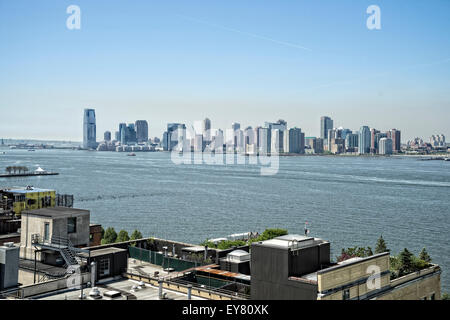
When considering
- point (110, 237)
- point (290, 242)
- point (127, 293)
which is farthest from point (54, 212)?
point (110, 237)

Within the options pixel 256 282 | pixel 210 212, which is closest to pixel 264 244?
pixel 256 282

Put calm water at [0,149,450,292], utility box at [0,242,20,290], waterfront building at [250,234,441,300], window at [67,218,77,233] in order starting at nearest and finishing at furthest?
1. waterfront building at [250,234,441,300]
2. utility box at [0,242,20,290]
3. window at [67,218,77,233]
4. calm water at [0,149,450,292]

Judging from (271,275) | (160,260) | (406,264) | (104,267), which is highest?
(271,275)

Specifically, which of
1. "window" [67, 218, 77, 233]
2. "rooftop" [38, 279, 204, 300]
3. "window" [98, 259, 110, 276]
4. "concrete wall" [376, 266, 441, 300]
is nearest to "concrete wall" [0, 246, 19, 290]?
"rooftop" [38, 279, 204, 300]

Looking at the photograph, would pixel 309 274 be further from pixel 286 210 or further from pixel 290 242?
pixel 286 210

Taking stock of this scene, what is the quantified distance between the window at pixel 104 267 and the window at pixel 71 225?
2.92 meters

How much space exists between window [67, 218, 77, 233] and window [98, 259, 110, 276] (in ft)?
9.58

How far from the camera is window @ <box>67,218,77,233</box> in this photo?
13.9 metres

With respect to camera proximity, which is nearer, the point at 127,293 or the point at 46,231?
the point at 127,293

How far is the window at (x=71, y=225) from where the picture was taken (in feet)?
45.5

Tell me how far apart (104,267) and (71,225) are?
3.04m

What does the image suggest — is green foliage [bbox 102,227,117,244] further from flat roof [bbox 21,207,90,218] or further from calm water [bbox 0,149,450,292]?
flat roof [bbox 21,207,90,218]

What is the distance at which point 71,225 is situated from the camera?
1398cm
